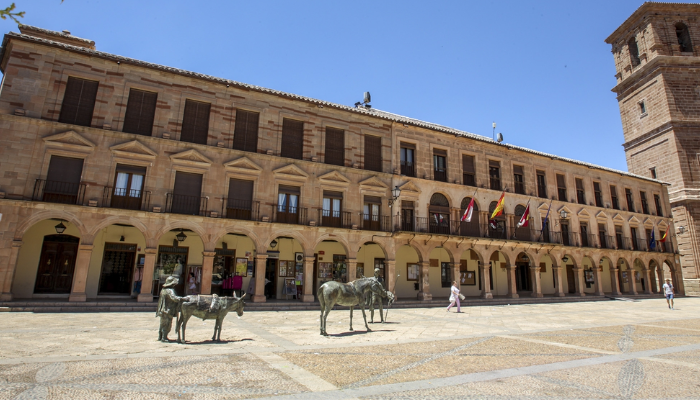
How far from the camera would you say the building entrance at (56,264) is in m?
16.3


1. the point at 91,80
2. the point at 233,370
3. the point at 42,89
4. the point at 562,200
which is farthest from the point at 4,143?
the point at 562,200

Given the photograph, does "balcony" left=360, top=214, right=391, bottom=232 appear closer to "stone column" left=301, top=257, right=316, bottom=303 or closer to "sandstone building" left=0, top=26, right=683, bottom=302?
"sandstone building" left=0, top=26, right=683, bottom=302

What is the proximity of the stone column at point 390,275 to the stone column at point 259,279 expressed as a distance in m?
6.94

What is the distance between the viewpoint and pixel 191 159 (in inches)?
701

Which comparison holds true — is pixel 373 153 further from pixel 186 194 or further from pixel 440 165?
pixel 186 194

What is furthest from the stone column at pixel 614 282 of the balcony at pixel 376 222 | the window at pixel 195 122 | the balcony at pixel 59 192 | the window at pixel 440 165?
the balcony at pixel 59 192

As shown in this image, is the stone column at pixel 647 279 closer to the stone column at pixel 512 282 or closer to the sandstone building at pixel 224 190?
the sandstone building at pixel 224 190

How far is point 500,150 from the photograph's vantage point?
26.6 metres

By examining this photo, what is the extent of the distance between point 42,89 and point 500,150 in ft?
87.0

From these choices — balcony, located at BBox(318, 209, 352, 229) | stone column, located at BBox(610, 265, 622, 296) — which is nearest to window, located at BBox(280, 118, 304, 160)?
balcony, located at BBox(318, 209, 352, 229)

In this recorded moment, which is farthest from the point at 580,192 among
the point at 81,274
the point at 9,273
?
the point at 9,273

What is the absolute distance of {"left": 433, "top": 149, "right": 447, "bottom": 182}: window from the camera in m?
24.2

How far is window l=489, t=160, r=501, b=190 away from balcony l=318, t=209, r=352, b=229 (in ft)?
37.5

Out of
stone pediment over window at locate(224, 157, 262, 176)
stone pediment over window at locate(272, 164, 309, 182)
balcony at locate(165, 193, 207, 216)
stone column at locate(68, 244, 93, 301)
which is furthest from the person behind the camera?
stone pediment over window at locate(272, 164, 309, 182)
